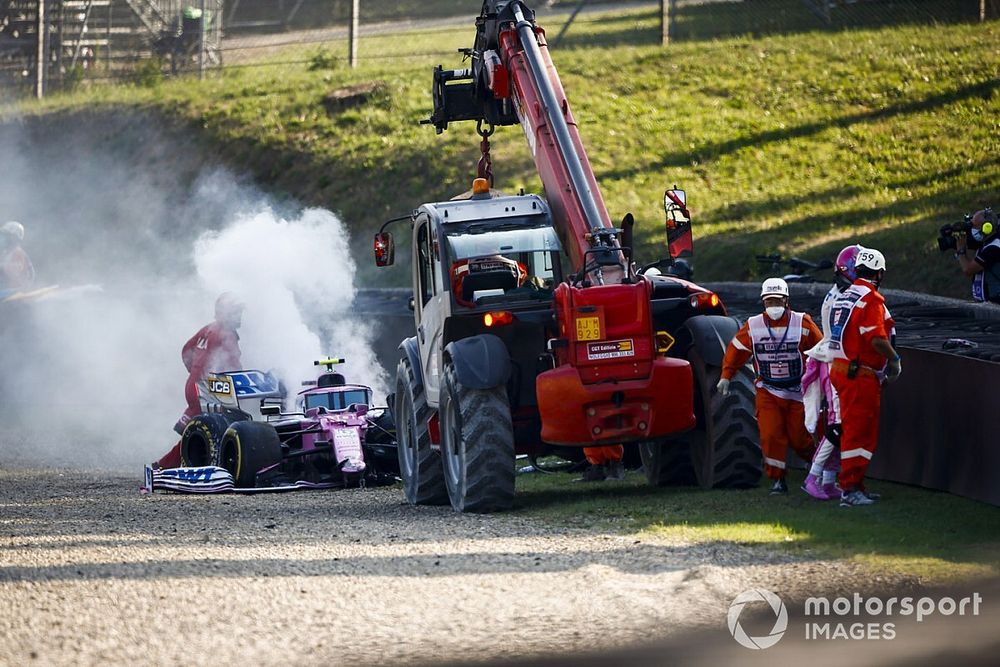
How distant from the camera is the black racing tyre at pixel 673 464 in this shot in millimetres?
13641

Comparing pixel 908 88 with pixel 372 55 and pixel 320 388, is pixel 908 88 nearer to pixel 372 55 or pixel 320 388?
pixel 372 55

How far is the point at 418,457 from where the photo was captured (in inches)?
552

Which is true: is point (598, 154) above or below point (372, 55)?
below

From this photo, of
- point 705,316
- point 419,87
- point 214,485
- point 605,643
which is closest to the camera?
point 605,643

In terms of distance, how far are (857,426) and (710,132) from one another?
2092cm

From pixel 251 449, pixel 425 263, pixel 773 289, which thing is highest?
pixel 425 263

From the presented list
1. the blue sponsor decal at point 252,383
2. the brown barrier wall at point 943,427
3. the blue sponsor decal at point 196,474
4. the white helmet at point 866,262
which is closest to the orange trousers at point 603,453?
the brown barrier wall at point 943,427

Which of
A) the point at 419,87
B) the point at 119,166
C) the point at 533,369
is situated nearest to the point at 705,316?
the point at 533,369

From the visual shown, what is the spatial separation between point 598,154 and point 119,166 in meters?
12.7

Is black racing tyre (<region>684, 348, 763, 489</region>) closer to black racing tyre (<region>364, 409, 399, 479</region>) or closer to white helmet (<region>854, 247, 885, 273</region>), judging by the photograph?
white helmet (<region>854, 247, 885, 273</region>)

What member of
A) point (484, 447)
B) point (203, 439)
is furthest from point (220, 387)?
point (484, 447)

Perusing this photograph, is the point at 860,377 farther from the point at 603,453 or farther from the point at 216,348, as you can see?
the point at 216,348

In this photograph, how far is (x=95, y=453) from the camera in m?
20.7

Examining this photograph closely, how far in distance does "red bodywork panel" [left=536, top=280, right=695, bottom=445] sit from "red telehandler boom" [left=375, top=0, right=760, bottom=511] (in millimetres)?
11
